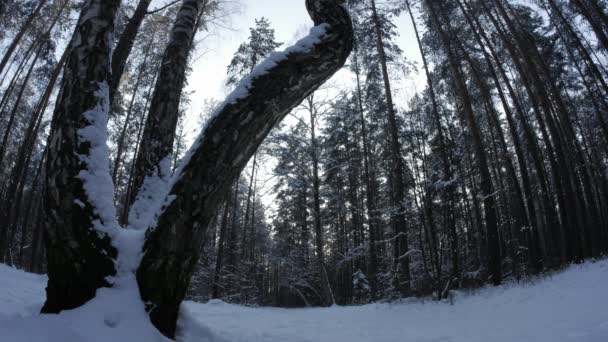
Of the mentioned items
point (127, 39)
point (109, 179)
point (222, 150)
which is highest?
point (127, 39)

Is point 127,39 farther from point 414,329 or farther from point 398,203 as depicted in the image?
point 398,203

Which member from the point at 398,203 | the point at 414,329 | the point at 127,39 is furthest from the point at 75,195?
the point at 398,203

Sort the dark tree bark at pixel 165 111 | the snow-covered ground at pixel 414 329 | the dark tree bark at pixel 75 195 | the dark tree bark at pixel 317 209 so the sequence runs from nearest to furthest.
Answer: the snow-covered ground at pixel 414 329 → the dark tree bark at pixel 75 195 → the dark tree bark at pixel 165 111 → the dark tree bark at pixel 317 209

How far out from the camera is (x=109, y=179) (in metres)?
2.14

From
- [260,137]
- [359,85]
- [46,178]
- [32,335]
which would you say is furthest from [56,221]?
[359,85]

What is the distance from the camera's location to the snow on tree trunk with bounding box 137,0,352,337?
1924mm

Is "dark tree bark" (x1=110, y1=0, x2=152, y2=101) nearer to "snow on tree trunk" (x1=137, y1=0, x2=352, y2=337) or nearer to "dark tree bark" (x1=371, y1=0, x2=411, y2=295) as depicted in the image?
"snow on tree trunk" (x1=137, y1=0, x2=352, y2=337)

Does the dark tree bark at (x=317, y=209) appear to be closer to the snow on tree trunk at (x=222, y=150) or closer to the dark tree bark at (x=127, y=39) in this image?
the dark tree bark at (x=127, y=39)

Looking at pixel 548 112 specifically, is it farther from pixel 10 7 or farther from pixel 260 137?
pixel 10 7

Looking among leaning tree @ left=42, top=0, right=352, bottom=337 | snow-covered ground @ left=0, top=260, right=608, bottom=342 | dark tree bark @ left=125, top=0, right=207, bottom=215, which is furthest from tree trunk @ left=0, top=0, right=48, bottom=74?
leaning tree @ left=42, top=0, right=352, bottom=337

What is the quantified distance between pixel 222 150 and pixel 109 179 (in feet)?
2.78

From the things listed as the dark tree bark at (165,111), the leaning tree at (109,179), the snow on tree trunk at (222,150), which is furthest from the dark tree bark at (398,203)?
the leaning tree at (109,179)

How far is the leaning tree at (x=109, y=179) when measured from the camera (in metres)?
1.86

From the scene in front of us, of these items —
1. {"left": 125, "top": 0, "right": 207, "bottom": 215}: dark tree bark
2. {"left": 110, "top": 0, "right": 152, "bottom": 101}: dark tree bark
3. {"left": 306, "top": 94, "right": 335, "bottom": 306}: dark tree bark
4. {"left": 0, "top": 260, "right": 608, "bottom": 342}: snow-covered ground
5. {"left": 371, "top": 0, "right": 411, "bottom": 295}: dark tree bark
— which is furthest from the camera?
{"left": 306, "top": 94, "right": 335, "bottom": 306}: dark tree bark
